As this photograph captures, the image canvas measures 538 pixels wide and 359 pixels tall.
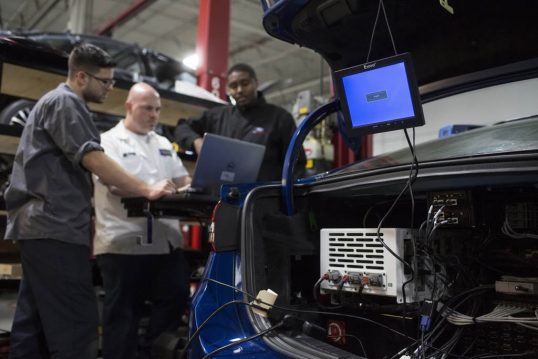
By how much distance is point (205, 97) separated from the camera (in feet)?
12.9

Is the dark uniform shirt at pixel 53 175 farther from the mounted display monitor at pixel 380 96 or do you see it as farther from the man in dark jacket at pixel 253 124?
the mounted display monitor at pixel 380 96

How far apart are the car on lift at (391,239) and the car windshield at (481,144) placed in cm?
1

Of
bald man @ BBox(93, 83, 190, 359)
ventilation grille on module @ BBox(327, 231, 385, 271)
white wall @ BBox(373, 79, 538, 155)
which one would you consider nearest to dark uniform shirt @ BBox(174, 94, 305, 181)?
bald man @ BBox(93, 83, 190, 359)

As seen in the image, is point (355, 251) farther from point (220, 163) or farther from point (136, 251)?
point (136, 251)

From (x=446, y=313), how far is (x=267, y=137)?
1.95 metres

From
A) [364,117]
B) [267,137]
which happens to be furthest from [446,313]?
[267,137]

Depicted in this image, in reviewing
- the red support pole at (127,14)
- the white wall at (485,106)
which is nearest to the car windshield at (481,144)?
the white wall at (485,106)

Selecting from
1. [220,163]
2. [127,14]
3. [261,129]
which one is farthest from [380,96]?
[127,14]

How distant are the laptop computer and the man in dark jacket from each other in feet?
1.73

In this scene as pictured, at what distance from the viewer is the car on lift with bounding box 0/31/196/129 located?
3.14 metres

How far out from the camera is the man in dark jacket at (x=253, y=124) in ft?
10.1

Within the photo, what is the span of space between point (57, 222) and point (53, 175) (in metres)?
0.23

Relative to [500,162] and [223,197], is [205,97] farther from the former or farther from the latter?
[500,162]

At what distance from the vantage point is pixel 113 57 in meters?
4.73
